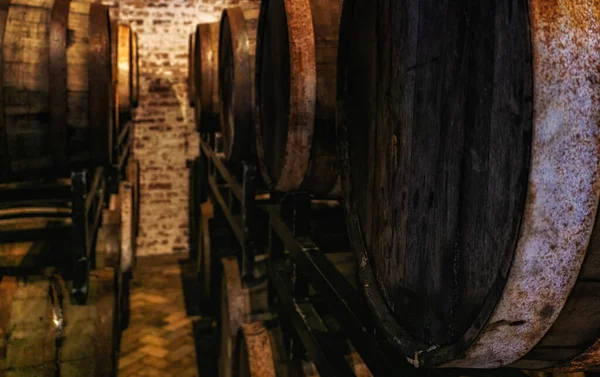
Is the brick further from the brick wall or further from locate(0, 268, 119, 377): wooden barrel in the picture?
the brick wall

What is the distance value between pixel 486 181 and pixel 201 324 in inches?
169

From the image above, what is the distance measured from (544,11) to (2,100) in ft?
7.00

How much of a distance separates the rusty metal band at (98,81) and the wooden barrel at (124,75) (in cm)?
199

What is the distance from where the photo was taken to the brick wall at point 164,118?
652cm

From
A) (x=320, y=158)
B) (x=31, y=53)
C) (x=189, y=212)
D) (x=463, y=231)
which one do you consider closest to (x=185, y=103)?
(x=189, y=212)

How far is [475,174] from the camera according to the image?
2.87ft

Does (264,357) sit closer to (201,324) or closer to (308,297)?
(308,297)

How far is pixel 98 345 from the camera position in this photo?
2.43m

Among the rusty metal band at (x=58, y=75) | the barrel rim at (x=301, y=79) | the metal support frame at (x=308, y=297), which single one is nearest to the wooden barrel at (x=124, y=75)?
the metal support frame at (x=308, y=297)

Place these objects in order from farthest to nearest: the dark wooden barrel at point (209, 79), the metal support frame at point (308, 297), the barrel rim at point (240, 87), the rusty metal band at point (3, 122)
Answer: the dark wooden barrel at point (209, 79), the barrel rim at point (240, 87), the rusty metal band at point (3, 122), the metal support frame at point (308, 297)

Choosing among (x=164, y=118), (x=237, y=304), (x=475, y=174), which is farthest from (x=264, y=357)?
(x=164, y=118)

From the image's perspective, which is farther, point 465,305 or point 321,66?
point 321,66

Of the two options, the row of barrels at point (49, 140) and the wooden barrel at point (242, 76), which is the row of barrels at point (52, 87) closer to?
the row of barrels at point (49, 140)

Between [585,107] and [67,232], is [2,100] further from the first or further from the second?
[585,107]
